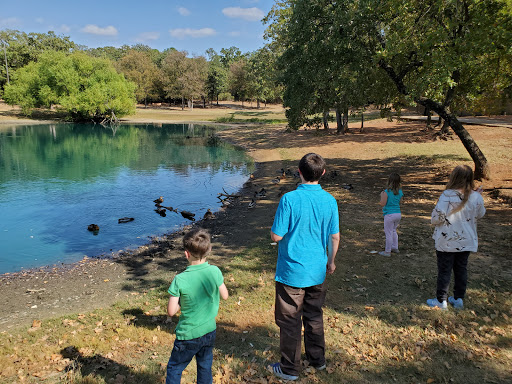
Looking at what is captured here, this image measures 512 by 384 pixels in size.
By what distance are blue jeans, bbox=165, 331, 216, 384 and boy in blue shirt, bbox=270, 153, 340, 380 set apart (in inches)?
34.7

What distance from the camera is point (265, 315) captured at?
20.0ft

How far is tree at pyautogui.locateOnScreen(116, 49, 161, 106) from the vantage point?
3337 inches

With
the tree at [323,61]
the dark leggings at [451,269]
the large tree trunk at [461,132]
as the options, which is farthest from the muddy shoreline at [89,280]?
the large tree trunk at [461,132]

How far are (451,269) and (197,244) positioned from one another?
13.4 ft

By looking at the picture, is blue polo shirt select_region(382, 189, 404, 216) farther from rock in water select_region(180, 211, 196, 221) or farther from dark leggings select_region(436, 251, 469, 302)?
rock in water select_region(180, 211, 196, 221)

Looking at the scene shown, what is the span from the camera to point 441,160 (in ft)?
66.4

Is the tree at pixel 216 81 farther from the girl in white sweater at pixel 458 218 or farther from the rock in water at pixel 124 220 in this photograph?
the girl in white sweater at pixel 458 218

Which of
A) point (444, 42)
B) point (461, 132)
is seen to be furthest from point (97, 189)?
point (461, 132)

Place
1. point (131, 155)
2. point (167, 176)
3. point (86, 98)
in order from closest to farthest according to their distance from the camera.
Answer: point (167, 176) < point (131, 155) < point (86, 98)

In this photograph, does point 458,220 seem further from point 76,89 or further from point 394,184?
point 76,89

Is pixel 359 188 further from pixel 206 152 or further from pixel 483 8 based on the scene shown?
pixel 206 152

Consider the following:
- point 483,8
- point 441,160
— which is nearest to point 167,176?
point 441,160

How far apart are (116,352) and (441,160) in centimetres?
2020

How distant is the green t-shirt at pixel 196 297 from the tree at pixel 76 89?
67198 millimetres
